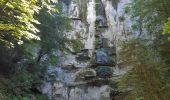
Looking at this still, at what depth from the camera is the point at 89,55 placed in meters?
23.6

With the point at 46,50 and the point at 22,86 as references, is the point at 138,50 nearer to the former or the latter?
the point at 22,86

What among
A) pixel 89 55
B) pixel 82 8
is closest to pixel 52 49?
pixel 89 55

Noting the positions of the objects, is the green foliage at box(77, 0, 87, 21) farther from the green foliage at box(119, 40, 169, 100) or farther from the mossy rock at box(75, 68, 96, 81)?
the green foliage at box(119, 40, 169, 100)

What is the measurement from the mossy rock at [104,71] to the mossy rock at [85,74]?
1.20 feet

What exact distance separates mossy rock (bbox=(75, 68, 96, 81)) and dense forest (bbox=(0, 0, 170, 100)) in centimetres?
428

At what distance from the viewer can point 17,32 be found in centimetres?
517

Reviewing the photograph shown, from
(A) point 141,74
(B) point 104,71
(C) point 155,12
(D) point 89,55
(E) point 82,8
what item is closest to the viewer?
(A) point 141,74

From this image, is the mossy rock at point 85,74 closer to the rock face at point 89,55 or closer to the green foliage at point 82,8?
the rock face at point 89,55

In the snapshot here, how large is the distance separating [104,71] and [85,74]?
4.50ft

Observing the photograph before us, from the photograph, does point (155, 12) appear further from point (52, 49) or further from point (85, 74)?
point (85, 74)

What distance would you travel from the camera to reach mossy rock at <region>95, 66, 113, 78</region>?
20.9 meters

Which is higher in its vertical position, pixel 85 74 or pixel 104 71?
pixel 104 71

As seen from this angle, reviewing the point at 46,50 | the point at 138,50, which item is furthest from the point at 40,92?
the point at 138,50

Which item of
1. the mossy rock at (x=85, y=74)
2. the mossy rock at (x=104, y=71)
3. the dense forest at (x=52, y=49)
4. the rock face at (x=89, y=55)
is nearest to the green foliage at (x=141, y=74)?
the dense forest at (x=52, y=49)
